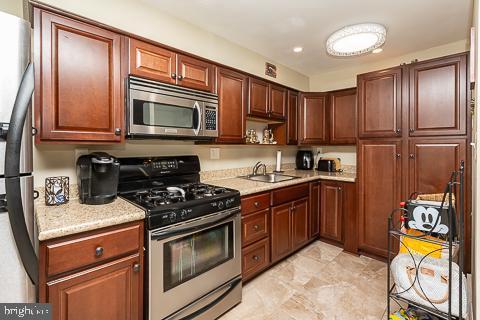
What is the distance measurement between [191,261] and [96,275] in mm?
574

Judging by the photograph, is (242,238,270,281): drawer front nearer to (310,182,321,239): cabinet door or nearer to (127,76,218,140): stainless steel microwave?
(310,182,321,239): cabinet door

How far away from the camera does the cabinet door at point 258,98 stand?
2545mm

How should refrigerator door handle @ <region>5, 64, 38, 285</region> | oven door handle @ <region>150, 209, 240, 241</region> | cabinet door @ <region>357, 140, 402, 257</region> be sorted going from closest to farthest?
refrigerator door handle @ <region>5, 64, 38, 285</region>, oven door handle @ <region>150, 209, 240, 241</region>, cabinet door @ <region>357, 140, 402, 257</region>

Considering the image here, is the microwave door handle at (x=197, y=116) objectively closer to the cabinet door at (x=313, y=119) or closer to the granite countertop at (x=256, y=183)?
the granite countertop at (x=256, y=183)

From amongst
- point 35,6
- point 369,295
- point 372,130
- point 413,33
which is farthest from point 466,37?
point 35,6

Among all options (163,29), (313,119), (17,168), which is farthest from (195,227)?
(313,119)

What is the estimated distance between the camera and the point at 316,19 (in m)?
2.20

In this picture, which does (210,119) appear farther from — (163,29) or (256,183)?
(163,29)

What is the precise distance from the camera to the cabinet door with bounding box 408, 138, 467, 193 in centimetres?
215

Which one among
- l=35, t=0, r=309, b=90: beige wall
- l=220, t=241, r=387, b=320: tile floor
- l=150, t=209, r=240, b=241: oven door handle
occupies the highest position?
l=35, t=0, r=309, b=90: beige wall

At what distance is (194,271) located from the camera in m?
1.64

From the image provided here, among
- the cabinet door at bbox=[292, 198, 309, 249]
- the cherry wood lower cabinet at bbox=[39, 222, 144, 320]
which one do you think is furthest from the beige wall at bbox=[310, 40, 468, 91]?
the cherry wood lower cabinet at bbox=[39, 222, 144, 320]

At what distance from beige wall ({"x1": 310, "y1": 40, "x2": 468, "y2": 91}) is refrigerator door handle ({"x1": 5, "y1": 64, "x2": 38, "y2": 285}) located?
353cm

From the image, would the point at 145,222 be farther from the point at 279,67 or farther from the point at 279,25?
the point at 279,67
